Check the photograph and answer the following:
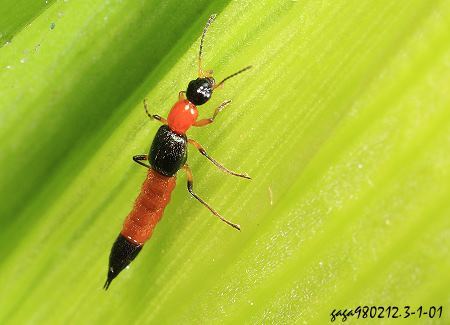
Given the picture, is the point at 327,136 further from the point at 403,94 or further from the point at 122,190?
the point at 122,190

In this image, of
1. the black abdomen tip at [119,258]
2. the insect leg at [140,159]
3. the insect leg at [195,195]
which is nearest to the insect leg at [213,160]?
the insect leg at [195,195]

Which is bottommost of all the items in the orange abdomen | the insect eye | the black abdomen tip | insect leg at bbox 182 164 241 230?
the black abdomen tip

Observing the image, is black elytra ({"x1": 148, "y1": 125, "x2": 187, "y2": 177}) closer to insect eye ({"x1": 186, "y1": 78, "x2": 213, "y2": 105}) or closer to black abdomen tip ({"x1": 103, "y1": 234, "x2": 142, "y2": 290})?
insect eye ({"x1": 186, "y1": 78, "x2": 213, "y2": 105})

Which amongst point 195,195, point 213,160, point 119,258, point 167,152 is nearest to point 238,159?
point 213,160

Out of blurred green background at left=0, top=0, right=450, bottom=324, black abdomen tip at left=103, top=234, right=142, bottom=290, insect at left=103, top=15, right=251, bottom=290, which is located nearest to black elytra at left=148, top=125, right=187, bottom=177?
insect at left=103, top=15, right=251, bottom=290

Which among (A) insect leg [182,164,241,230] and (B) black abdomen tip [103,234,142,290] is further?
(B) black abdomen tip [103,234,142,290]

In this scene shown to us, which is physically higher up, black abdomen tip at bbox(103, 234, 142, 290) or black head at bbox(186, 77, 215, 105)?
black head at bbox(186, 77, 215, 105)

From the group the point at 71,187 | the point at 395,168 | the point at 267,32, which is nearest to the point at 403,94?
the point at 395,168
